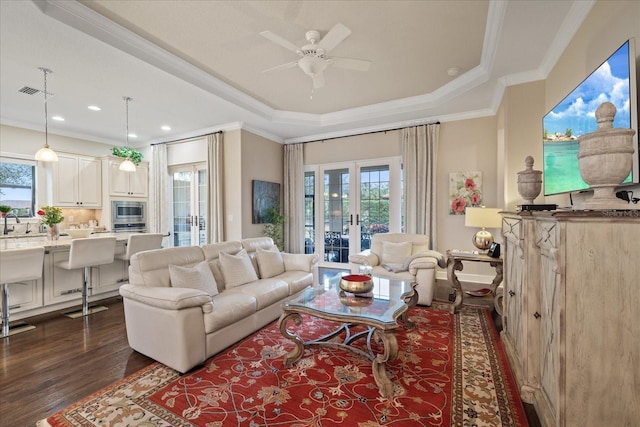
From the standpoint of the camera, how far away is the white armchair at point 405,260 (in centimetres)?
359

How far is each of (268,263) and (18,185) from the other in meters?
5.21

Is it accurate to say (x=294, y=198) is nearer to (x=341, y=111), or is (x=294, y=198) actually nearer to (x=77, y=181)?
(x=341, y=111)

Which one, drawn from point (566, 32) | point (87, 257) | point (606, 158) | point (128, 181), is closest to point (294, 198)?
Answer: point (128, 181)

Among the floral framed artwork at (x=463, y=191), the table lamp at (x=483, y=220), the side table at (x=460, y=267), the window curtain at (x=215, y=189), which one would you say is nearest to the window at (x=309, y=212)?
the window curtain at (x=215, y=189)

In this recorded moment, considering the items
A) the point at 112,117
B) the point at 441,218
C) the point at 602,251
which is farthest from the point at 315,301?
the point at 112,117

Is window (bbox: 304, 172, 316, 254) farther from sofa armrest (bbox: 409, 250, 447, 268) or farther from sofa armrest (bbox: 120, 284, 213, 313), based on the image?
sofa armrest (bbox: 120, 284, 213, 313)

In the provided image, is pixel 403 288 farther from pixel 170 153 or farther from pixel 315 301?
pixel 170 153

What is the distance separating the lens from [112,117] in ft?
16.9

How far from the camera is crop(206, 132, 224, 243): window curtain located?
555 centimetres

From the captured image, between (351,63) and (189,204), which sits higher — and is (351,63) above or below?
above

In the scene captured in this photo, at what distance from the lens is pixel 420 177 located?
5242mm

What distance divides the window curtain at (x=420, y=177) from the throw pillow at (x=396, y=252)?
3.38 feet

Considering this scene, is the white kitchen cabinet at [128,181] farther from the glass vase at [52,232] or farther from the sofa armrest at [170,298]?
the sofa armrest at [170,298]

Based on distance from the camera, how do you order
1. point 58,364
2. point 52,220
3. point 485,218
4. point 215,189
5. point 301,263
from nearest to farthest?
point 58,364 → point 485,218 → point 52,220 → point 301,263 → point 215,189
